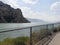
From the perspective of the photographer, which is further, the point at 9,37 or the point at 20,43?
the point at 20,43

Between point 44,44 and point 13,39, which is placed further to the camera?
point 44,44

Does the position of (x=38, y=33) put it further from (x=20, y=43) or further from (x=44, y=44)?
(x=20, y=43)

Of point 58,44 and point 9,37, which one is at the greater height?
point 9,37

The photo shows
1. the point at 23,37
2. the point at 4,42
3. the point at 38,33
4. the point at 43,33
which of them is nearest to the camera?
the point at 4,42

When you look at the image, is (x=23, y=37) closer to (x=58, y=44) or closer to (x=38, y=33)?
(x=58, y=44)

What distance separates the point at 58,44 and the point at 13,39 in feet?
10.8

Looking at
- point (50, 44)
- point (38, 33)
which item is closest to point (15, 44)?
point (50, 44)

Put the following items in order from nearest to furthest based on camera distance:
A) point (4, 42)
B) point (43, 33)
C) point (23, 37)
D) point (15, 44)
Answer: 1. point (4, 42)
2. point (15, 44)
3. point (23, 37)
4. point (43, 33)

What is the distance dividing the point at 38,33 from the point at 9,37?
5.25 m

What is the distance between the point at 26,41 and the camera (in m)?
10.1

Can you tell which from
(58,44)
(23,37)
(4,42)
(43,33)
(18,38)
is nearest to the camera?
(4,42)

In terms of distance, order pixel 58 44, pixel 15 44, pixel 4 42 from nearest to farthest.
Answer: pixel 4 42 → pixel 15 44 → pixel 58 44

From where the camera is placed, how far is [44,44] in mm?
10273

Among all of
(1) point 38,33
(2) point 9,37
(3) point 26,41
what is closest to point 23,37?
(3) point 26,41
